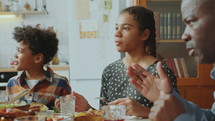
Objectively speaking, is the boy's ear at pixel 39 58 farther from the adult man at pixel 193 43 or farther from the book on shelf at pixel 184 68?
the book on shelf at pixel 184 68

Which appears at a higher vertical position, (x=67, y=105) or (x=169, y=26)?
(x=169, y=26)

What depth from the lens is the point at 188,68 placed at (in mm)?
3123

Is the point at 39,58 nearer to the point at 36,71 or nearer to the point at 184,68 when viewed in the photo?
the point at 36,71

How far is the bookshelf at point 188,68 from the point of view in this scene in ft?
9.83

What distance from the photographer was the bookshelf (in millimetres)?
2996

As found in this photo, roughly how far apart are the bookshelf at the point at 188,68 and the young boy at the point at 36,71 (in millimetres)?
1192

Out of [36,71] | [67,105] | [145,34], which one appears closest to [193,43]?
[67,105]

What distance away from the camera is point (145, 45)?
1.97 metres

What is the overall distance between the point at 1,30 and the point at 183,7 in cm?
392

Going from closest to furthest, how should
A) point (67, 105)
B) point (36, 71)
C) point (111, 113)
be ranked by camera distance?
point (111, 113) → point (67, 105) → point (36, 71)

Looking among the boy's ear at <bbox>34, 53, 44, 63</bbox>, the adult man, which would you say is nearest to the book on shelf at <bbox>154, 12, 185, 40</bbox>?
the boy's ear at <bbox>34, 53, 44, 63</bbox>

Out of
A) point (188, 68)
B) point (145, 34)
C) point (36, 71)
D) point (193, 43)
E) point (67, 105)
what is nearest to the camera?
point (193, 43)

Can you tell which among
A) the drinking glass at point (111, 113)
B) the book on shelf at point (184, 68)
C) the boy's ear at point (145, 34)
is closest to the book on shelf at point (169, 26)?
the book on shelf at point (184, 68)

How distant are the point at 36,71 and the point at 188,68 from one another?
5.49ft
